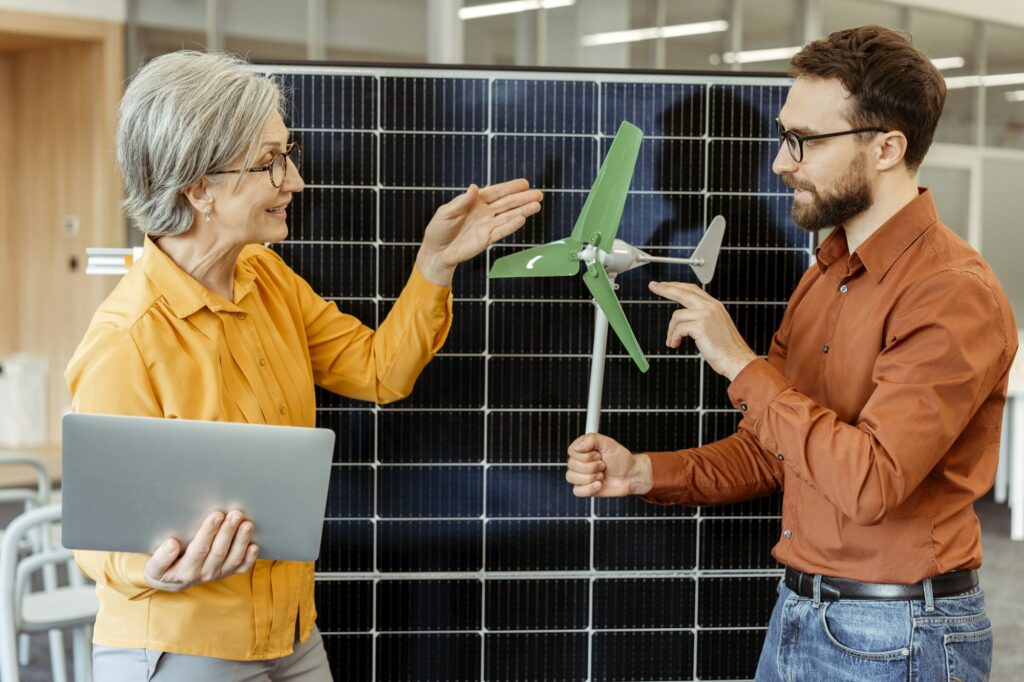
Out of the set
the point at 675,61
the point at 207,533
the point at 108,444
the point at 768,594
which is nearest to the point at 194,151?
the point at 108,444

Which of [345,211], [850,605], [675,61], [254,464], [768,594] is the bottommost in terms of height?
[768,594]

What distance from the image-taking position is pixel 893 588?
2424 millimetres

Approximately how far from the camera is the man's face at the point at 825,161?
2500 mm

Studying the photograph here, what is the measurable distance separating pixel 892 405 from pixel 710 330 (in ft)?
1.49

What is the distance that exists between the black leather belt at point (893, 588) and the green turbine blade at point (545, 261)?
995 mm

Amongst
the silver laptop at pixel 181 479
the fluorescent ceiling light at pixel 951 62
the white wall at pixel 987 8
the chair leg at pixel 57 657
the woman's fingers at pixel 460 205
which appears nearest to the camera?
the silver laptop at pixel 181 479

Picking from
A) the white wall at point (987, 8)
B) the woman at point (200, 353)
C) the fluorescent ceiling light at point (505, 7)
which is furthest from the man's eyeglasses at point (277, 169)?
the white wall at point (987, 8)

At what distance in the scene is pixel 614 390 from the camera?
11.8ft

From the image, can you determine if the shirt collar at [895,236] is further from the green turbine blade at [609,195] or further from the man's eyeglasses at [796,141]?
the green turbine blade at [609,195]

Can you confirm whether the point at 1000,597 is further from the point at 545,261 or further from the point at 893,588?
the point at 545,261

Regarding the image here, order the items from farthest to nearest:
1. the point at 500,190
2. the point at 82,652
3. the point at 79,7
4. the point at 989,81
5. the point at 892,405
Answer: the point at 989,81, the point at 79,7, the point at 82,652, the point at 500,190, the point at 892,405

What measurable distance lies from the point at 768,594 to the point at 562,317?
1.20 metres

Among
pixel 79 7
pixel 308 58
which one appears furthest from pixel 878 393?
pixel 79 7

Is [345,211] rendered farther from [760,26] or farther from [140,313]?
[760,26]
